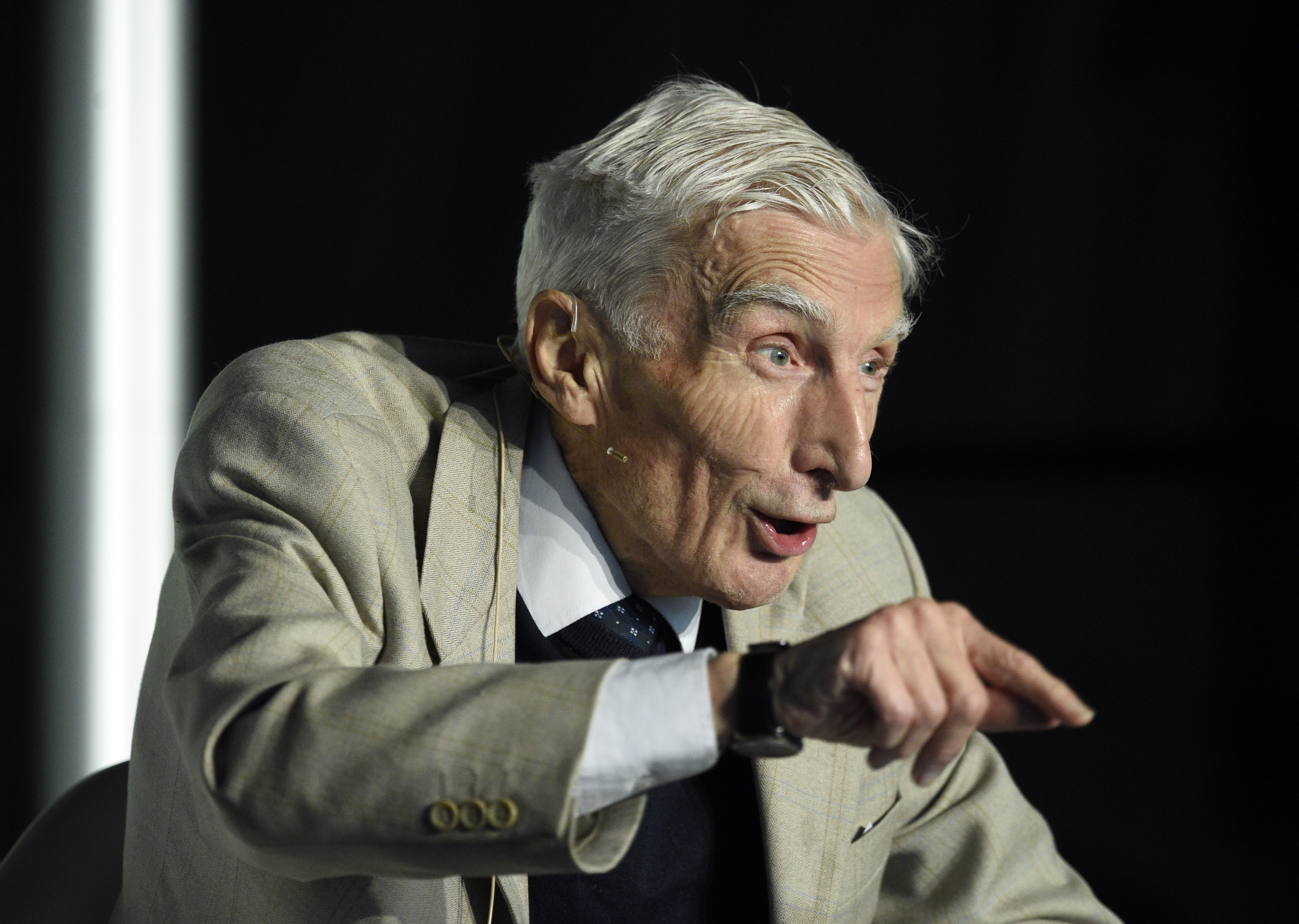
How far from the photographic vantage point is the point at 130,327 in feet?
8.76

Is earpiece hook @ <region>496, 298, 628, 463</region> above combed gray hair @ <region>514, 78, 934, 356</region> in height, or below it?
below

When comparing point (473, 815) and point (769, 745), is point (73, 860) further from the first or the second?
point (769, 745)

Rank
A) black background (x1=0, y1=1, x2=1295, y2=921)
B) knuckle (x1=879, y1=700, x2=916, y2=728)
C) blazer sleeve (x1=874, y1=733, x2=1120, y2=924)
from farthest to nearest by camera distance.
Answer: black background (x1=0, y1=1, x2=1295, y2=921)
blazer sleeve (x1=874, y1=733, x2=1120, y2=924)
knuckle (x1=879, y1=700, x2=916, y2=728)

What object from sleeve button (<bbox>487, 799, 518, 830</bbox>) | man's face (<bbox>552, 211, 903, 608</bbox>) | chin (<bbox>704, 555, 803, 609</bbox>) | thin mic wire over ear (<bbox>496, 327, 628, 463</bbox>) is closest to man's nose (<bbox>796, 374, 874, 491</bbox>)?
man's face (<bbox>552, 211, 903, 608</bbox>)

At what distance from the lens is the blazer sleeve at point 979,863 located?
153 cm

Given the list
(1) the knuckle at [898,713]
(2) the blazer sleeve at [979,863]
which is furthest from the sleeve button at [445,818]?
(2) the blazer sleeve at [979,863]

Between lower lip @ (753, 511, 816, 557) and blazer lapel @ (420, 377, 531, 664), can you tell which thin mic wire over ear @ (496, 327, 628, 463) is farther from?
lower lip @ (753, 511, 816, 557)

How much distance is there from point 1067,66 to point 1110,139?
185mm

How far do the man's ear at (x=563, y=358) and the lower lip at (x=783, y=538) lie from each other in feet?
0.80

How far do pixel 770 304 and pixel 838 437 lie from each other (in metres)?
0.17

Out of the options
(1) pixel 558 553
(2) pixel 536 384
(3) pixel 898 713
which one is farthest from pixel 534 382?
(3) pixel 898 713

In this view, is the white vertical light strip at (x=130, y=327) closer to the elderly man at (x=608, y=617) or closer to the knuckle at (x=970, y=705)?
the elderly man at (x=608, y=617)

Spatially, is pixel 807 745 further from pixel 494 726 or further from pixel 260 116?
pixel 260 116

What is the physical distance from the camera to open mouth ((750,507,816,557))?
1.39m
